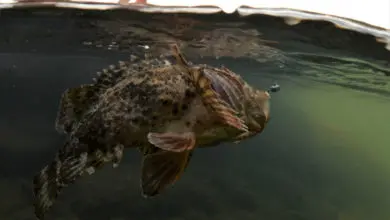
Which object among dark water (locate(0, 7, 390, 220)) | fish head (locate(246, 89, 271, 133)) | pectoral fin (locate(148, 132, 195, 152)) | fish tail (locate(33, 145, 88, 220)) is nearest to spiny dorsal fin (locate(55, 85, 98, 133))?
fish tail (locate(33, 145, 88, 220))

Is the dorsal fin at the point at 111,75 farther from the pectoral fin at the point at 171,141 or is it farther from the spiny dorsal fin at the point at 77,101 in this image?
the pectoral fin at the point at 171,141

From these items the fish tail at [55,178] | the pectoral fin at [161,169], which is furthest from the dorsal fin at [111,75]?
the pectoral fin at [161,169]

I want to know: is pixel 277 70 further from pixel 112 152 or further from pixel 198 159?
pixel 112 152

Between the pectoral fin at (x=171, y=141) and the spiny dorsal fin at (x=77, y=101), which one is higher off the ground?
the pectoral fin at (x=171, y=141)

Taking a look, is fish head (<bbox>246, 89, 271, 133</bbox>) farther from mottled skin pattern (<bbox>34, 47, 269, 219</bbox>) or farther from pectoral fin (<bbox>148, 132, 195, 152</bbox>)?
pectoral fin (<bbox>148, 132, 195, 152</bbox>)

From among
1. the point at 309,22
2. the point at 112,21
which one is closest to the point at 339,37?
the point at 309,22

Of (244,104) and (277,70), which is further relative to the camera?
(277,70)

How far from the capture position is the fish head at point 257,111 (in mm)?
2207

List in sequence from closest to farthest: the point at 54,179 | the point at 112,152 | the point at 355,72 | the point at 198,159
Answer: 1. the point at 112,152
2. the point at 54,179
3. the point at 355,72
4. the point at 198,159

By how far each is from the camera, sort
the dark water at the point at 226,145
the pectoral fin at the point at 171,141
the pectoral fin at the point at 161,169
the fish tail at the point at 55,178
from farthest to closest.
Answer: the dark water at the point at 226,145, the fish tail at the point at 55,178, the pectoral fin at the point at 161,169, the pectoral fin at the point at 171,141

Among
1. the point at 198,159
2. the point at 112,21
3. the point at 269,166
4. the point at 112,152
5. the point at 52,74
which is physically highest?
the point at 112,152

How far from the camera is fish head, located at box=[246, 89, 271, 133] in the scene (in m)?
2.21

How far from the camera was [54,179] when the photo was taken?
2.33 metres

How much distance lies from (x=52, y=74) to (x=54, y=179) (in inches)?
454
